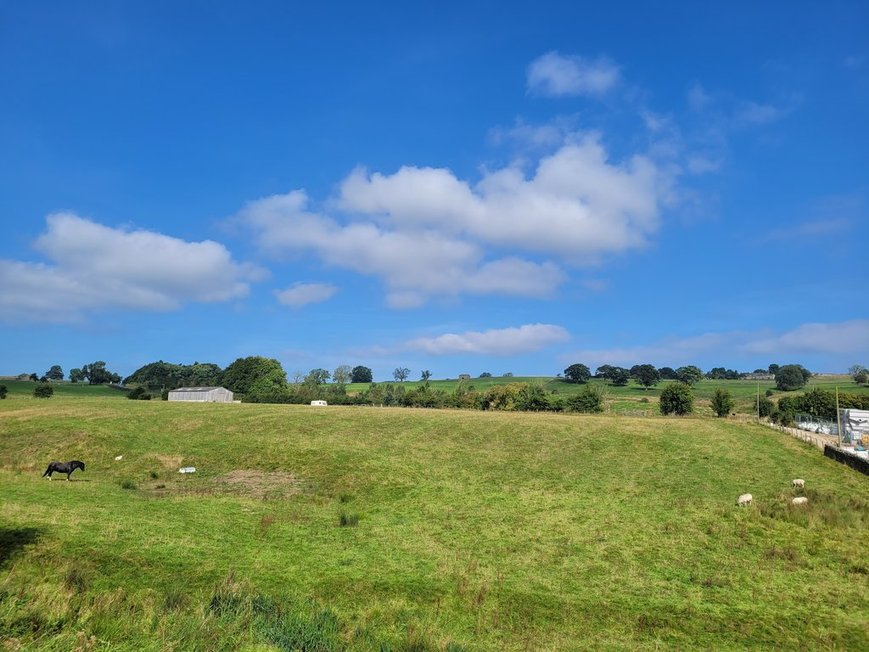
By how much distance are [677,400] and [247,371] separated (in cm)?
12649

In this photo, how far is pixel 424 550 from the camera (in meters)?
23.3

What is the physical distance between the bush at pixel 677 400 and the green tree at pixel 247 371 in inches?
4497

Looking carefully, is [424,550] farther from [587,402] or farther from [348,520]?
[587,402]

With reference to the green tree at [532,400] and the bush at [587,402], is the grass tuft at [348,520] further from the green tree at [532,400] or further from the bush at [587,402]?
the bush at [587,402]

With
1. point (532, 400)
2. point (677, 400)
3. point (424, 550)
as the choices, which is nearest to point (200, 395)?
point (532, 400)

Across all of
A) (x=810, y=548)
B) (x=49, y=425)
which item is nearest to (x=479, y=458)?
(x=810, y=548)

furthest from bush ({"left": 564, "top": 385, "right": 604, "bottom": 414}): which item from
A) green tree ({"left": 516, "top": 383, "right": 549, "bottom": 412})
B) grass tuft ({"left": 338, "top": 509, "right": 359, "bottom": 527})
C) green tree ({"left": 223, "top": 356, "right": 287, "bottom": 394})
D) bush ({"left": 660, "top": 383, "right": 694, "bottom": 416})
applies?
grass tuft ({"left": 338, "top": 509, "right": 359, "bottom": 527})

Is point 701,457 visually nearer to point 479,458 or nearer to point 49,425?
point 479,458

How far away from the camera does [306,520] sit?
26812 mm

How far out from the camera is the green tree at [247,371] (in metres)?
166

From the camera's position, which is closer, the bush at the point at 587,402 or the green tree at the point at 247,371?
the bush at the point at 587,402

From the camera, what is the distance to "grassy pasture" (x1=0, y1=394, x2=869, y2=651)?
50.6ft

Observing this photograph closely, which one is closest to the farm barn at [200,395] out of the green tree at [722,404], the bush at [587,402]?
the bush at [587,402]

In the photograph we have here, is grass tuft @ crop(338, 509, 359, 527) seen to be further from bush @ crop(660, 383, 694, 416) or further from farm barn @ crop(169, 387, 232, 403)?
bush @ crop(660, 383, 694, 416)
